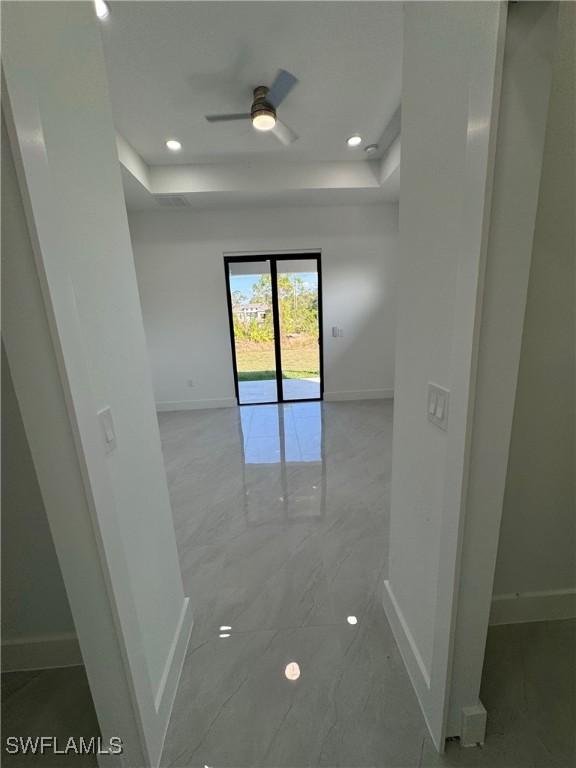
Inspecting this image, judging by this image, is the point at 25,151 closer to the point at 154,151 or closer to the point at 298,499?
the point at 298,499

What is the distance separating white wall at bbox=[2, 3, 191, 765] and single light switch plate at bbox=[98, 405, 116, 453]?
0.03m

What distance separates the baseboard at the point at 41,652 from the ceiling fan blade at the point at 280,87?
10.2ft

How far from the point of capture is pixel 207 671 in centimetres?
130

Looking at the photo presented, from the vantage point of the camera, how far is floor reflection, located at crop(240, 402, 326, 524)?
7.78 feet

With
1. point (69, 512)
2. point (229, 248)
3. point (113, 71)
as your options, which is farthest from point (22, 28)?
point (229, 248)

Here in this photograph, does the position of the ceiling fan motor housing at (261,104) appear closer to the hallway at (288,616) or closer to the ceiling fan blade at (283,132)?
the ceiling fan blade at (283,132)

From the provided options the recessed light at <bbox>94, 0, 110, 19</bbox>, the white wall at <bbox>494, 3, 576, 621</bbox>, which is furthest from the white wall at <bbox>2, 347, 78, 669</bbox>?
the recessed light at <bbox>94, 0, 110, 19</bbox>

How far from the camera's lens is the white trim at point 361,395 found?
4.81 metres

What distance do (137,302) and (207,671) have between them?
152 cm

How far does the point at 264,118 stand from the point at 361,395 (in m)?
3.58

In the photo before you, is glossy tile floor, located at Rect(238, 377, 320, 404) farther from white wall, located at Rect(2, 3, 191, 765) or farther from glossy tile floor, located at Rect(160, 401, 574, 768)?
white wall, located at Rect(2, 3, 191, 765)

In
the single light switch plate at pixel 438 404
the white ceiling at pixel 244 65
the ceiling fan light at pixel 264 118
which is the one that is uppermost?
the white ceiling at pixel 244 65

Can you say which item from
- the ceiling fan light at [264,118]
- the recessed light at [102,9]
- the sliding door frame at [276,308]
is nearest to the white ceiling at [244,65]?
the recessed light at [102,9]

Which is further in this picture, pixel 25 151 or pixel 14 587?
pixel 14 587
